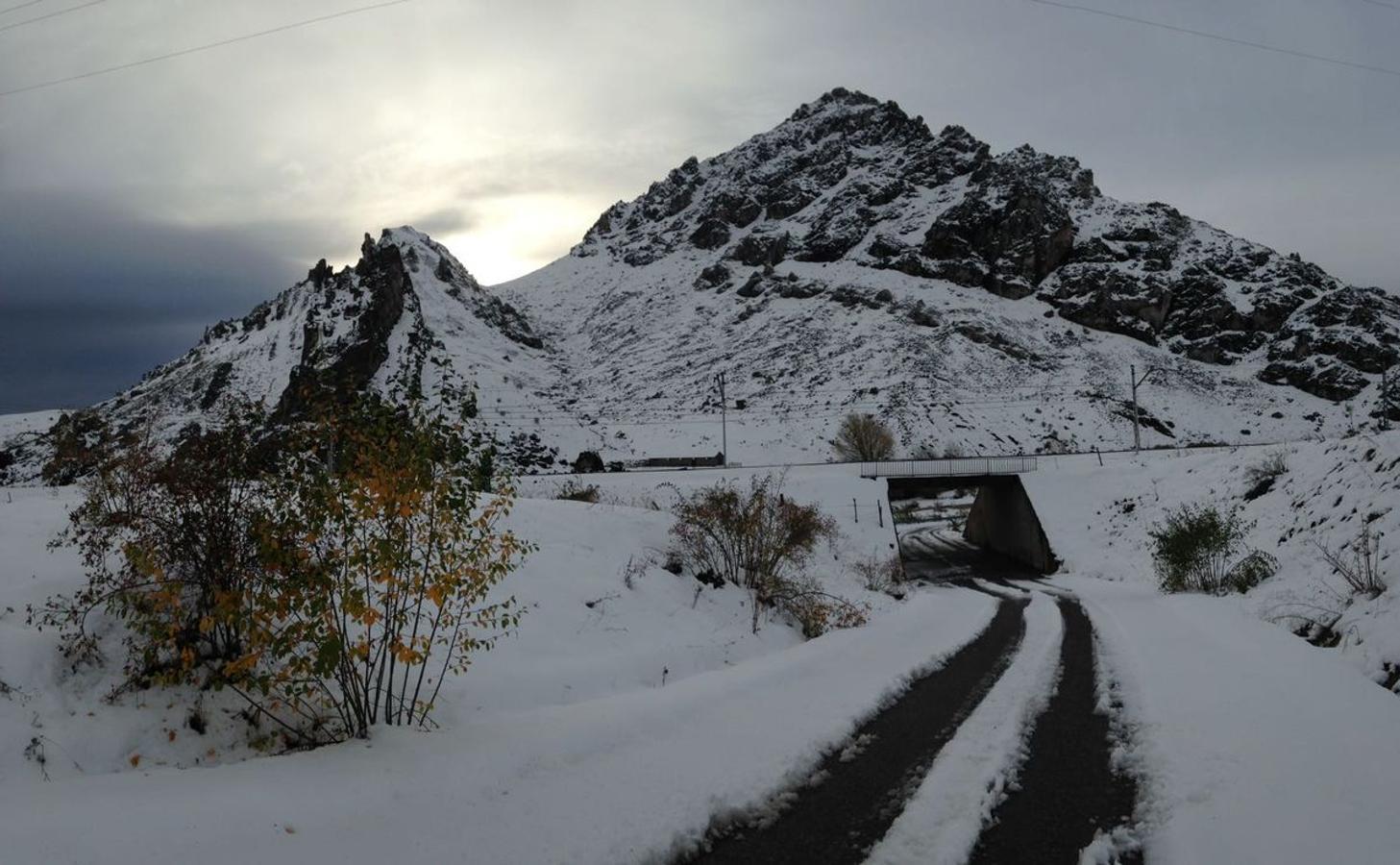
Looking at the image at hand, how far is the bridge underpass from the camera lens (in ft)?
110

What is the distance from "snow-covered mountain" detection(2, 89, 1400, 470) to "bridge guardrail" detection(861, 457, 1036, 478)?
55.0 feet

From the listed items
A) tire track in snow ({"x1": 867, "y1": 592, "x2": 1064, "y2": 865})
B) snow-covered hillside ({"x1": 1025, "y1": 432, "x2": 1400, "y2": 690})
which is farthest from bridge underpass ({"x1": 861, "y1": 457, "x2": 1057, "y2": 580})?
tire track in snow ({"x1": 867, "y1": 592, "x2": 1064, "y2": 865})

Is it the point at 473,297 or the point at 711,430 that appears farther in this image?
the point at 473,297

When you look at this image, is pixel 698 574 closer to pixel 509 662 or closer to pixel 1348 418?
pixel 509 662

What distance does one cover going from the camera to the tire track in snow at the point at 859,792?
4.76 metres

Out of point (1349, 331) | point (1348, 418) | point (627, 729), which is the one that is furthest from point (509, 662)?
point (1349, 331)

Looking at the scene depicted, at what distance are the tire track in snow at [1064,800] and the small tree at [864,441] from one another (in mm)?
45769

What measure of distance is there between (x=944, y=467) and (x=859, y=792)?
33.7 meters

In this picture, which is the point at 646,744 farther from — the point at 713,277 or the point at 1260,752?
the point at 713,277

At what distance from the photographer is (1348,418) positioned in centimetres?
7694

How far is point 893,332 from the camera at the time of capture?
8969 centimetres

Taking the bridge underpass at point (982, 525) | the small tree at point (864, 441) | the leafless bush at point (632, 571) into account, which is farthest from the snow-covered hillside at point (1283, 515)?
the small tree at point (864, 441)

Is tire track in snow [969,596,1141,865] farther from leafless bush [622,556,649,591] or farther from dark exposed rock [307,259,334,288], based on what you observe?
dark exposed rock [307,259,334,288]

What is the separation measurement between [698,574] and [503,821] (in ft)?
31.2
